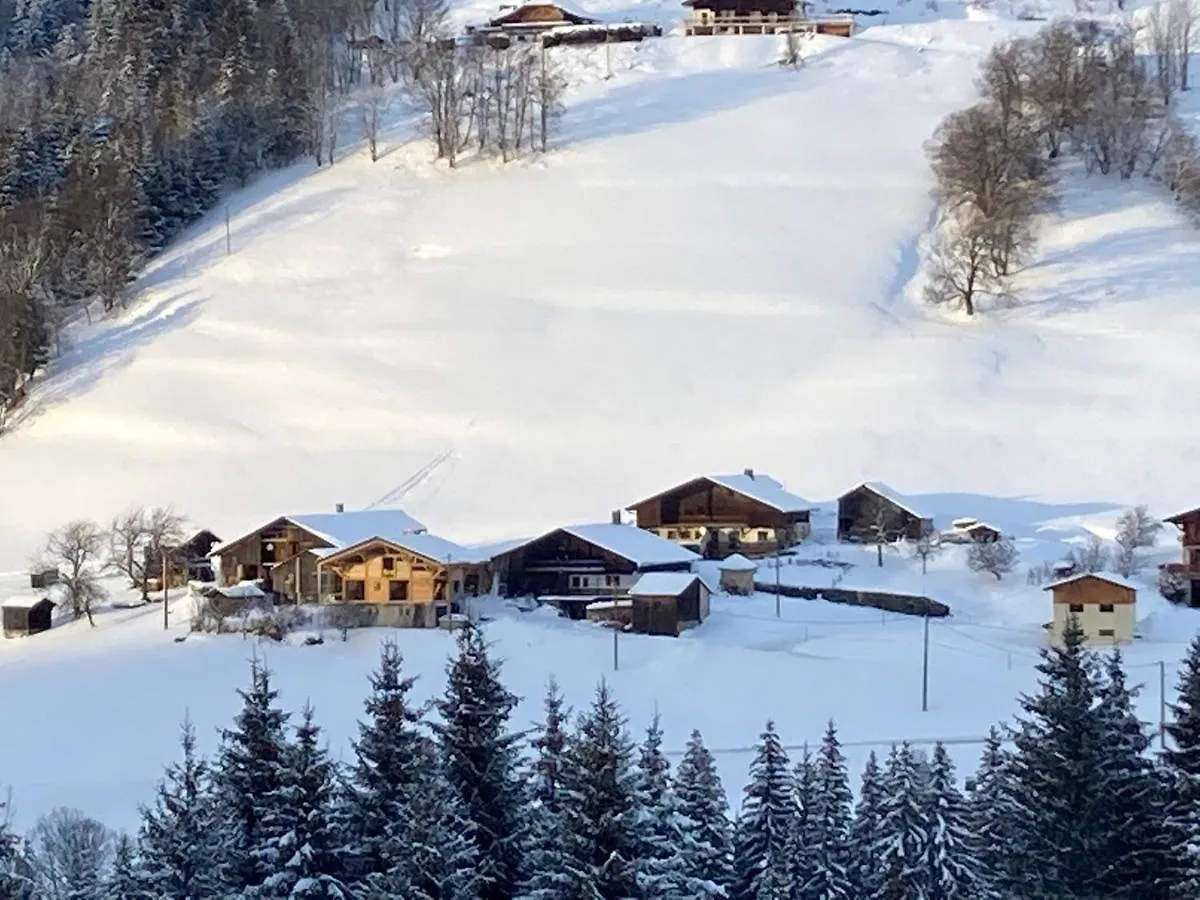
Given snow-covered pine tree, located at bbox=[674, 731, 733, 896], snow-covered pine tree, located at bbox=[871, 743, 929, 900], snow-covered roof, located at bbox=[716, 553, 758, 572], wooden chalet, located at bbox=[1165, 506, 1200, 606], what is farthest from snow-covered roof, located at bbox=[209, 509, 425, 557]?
snow-covered pine tree, located at bbox=[871, 743, 929, 900]

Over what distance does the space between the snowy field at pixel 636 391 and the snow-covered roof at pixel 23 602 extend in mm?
1174

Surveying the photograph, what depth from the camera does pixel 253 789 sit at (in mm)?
13320

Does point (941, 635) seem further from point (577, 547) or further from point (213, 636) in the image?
point (213, 636)

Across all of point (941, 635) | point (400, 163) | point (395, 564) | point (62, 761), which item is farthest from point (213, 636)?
point (400, 163)

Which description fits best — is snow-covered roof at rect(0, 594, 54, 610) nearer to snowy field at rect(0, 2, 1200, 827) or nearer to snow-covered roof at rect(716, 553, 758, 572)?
snowy field at rect(0, 2, 1200, 827)

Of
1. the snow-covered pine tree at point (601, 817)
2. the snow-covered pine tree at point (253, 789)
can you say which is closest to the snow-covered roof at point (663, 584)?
the snow-covered pine tree at point (253, 789)

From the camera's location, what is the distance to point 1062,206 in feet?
196

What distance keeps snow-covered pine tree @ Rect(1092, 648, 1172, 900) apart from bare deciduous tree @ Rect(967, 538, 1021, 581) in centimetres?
2087

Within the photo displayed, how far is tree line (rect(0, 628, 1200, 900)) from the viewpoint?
1241 centimetres

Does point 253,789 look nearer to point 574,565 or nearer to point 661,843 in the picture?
point 661,843

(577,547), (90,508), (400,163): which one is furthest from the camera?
(400,163)

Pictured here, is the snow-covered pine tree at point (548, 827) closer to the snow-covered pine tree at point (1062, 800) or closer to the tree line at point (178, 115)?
the snow-covered pine tree at point (1062, 800)

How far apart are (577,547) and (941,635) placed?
8075 millimetres

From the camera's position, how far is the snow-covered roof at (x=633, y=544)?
35656 millimetres
